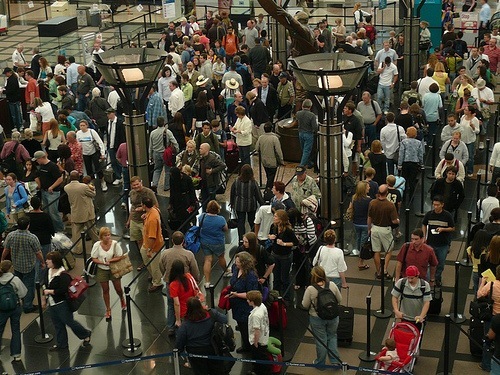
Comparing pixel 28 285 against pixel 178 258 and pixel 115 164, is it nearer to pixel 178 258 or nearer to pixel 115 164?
pixel 178 258

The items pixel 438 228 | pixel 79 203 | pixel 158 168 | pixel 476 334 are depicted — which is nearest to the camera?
pixel 476 334

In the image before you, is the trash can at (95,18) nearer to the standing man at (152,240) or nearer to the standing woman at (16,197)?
the standing woman at (16,197)

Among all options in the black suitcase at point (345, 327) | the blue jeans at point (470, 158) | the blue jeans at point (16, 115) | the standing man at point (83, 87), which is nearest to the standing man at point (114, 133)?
the standing man at point (83, 87)

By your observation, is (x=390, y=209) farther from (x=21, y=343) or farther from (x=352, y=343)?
(x=21, y=343)

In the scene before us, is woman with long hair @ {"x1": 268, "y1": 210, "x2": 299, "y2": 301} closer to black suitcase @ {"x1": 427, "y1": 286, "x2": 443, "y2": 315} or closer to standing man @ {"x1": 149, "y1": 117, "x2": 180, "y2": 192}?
black suitcase @ {"x1": 427, "y1": 286, "x2": 443, "y2": 315}

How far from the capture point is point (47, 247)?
1517cm

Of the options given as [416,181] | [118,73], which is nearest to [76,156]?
[118,73]

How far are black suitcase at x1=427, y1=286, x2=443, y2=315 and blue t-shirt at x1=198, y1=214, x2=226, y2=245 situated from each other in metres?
3.32

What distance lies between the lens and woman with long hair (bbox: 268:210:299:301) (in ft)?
45.2

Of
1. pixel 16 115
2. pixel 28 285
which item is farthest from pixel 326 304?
pixel 16 115

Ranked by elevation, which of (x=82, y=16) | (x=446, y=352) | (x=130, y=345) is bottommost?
(x=130, y=345)

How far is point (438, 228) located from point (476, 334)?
1932 mm

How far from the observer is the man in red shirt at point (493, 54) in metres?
26.0

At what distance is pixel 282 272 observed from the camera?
14.2 m
